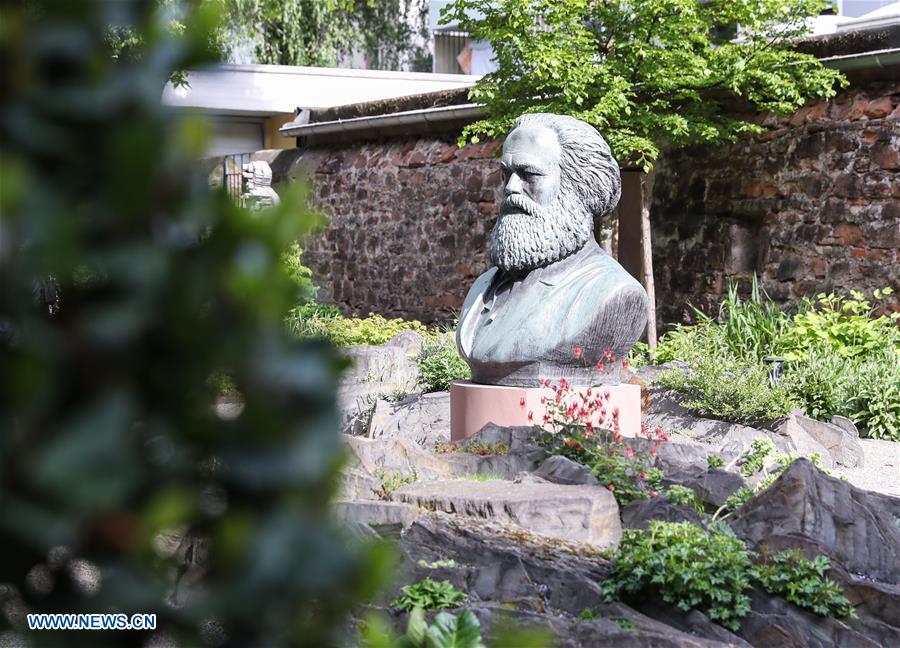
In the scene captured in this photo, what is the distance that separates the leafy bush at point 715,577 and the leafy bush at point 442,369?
17.6 feet

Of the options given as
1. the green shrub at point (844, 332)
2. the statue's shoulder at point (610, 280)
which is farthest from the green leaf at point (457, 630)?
the green shrub at point (844, 332)

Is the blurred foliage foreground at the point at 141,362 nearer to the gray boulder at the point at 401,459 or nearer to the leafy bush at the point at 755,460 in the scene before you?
A: the gray boulder at the point at 401,459

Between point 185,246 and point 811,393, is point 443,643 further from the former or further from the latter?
point 811,393

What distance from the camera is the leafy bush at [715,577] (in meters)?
3.72

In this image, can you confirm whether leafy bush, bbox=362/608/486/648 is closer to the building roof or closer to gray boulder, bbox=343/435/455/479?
gray boulder, bbox=343/435/455/479

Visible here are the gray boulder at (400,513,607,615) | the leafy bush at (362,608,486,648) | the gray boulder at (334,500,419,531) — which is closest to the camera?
the leafy bush at (362,608,486,648)

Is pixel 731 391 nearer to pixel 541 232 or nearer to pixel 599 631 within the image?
pixel 541 232

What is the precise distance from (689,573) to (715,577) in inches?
3.3

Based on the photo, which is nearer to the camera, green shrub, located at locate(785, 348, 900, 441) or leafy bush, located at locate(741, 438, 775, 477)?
leafy bush, located at locate(741, 438, 775, 477)

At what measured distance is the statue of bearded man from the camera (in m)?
6.53

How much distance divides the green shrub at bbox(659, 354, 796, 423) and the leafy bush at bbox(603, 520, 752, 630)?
408 centimetres

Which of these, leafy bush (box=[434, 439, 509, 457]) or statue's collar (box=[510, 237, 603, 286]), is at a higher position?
statue's collar (box=[510, 237, 603, 286])

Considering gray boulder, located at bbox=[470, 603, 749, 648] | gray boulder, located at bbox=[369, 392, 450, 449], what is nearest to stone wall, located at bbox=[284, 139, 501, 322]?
gray boulder, located at bbox=[369, 392, 450, 449]

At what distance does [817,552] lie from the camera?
4090mm
